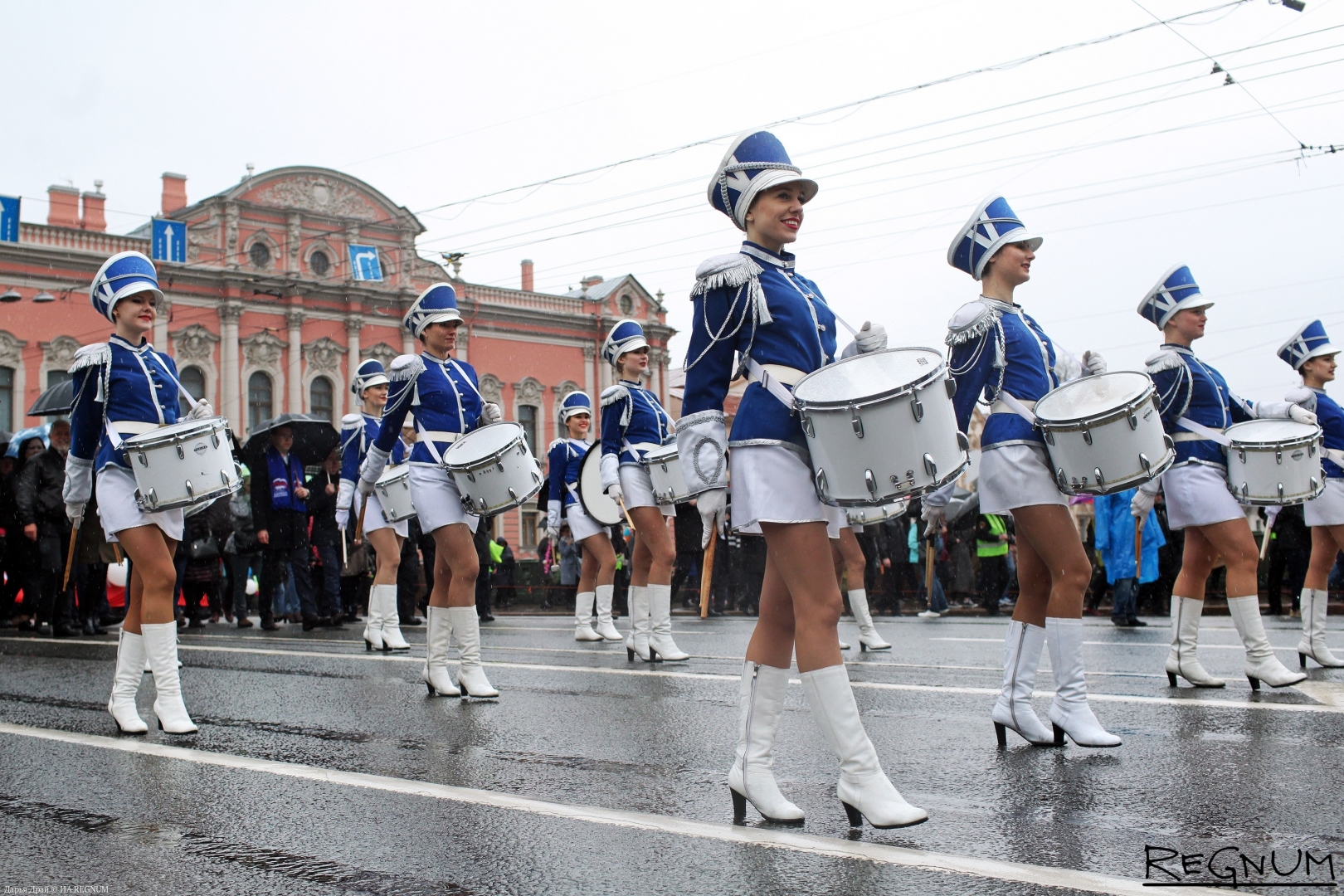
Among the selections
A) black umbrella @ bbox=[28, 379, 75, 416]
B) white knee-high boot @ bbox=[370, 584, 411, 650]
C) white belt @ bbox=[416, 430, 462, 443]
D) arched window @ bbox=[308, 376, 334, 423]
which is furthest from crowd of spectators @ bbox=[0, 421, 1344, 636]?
arched window @ bbox=[308, 376, 334, 423]

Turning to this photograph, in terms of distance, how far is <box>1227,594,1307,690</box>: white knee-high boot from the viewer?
24.3ft

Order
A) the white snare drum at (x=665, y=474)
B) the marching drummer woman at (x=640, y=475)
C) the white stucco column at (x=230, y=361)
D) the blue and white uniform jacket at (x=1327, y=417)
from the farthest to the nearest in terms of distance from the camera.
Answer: the white stucco column at (x=230, y=361) < the marching drummer woman at (x=640, y=475) < the white snare drum at (x=665, y=474) < the blue and white uniform jacket at (x=1327, y=417)

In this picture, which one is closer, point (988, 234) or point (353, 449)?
point (988, 234)

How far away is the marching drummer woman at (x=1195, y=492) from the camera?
296 inches

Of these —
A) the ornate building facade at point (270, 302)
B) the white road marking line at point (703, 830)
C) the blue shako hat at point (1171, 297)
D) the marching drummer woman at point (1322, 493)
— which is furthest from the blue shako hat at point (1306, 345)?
the ornate building facade at point (270, 302)

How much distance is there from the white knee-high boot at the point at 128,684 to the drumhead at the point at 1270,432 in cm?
630

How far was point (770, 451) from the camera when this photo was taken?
4445 millimetres

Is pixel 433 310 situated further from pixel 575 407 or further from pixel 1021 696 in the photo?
pixel 575 407

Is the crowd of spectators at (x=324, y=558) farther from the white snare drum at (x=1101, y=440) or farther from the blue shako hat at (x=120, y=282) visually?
the blue shako hat at (x=120, y=282)

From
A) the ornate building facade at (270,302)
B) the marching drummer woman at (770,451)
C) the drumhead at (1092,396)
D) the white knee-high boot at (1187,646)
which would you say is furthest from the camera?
the ornate building facade at (270,302)

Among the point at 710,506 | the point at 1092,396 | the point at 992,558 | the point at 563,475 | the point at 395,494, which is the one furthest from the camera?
the point at 992,558

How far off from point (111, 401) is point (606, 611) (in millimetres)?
6821

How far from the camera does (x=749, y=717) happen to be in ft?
14.7

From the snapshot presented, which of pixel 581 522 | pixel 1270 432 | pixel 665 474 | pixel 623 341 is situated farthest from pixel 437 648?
pixel 1270 432
